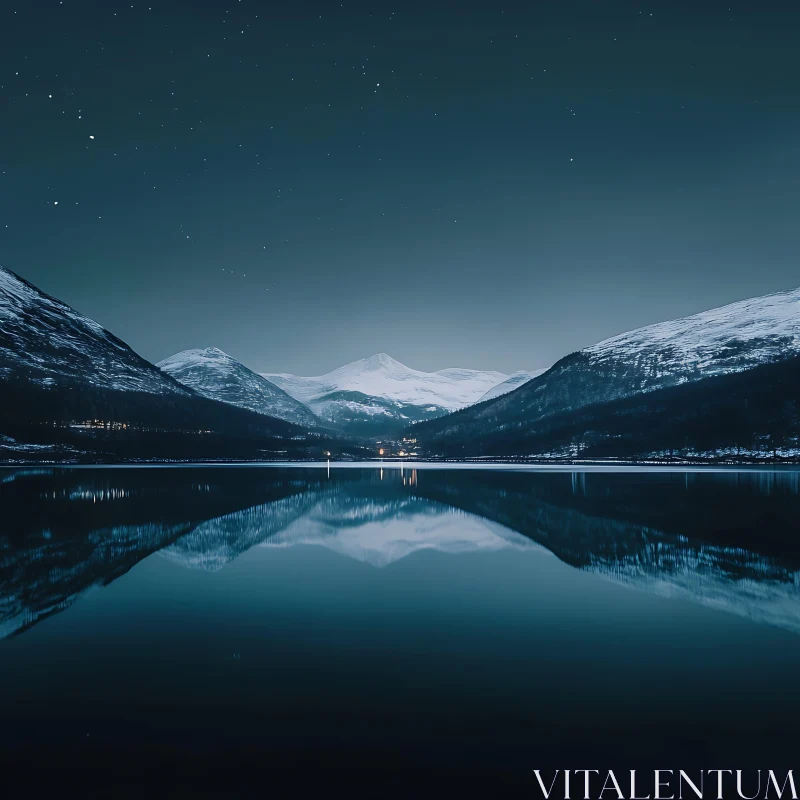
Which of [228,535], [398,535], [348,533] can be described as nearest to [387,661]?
[228,535]

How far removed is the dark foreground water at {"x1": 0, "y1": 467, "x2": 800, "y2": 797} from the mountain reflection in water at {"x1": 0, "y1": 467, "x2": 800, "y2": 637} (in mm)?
320

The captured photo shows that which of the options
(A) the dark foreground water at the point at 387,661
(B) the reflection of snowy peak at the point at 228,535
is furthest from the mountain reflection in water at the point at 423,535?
(A) the dark foreground water at the point at 387,661

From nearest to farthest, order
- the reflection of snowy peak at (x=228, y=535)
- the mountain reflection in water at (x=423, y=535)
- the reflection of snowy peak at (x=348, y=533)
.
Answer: the mountain reflection in water at (x=423, y=535), the reflection of snowy peak at (x=228, y=535), the reflection of snowy peak at (x=348, y=533)

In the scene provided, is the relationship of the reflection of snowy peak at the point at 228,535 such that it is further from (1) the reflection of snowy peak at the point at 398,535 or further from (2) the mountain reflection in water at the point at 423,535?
(1) the reflection of snowy peak at the point at 398,535

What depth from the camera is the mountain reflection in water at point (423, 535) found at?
26.6 m

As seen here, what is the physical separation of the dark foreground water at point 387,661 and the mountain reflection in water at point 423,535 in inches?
12.6

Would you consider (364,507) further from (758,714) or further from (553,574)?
(758,714)

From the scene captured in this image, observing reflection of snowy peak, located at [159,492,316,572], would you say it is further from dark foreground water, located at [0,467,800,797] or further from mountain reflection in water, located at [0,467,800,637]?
dark foreground water, located at [0,467,800,797]

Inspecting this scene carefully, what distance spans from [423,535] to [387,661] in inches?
1160

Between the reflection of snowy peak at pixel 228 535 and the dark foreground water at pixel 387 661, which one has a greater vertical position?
the reflection of snowy peak at pixel 228 535

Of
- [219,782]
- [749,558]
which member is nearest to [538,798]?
[219,782]

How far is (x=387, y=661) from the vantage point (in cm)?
1764

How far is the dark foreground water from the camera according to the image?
38.4 feet

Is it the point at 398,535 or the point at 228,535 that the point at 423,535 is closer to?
the point at 398,535
